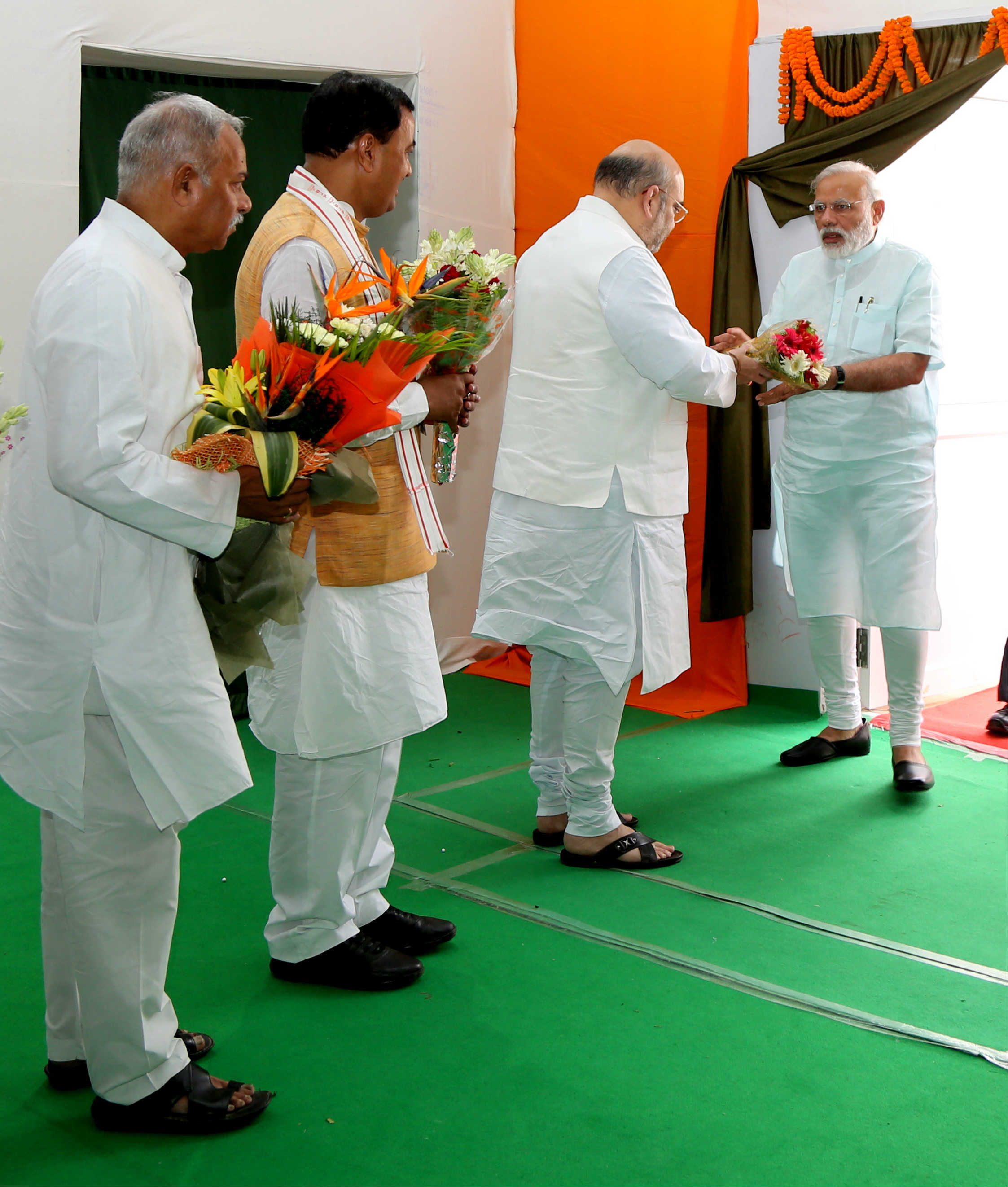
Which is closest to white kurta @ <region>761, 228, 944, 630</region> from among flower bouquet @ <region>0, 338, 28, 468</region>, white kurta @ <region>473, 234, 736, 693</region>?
white kurta @ <region>473, 234, 736, 693</region>

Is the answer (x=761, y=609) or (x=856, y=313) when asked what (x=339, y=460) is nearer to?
(x=856, y=313)

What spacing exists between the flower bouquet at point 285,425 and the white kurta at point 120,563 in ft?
0.25

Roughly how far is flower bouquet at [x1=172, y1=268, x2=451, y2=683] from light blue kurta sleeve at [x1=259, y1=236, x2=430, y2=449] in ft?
0.66

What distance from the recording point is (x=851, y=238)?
13.2 ft

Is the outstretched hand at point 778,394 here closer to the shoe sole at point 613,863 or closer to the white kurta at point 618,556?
the white kurta at point 618,556

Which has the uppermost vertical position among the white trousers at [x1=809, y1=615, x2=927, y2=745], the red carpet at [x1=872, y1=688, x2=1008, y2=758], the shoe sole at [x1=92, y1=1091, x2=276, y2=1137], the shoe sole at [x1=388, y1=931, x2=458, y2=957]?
A: the white trousers at [x1=809, y1=615, x2=927, y2=745]

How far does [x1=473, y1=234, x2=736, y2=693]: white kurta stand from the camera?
3.11m

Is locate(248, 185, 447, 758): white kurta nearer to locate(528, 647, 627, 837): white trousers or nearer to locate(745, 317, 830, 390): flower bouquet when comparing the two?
locate(528, 647, 627, 837): white trousers

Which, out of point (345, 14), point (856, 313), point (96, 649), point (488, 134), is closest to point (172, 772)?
point (96, 649)

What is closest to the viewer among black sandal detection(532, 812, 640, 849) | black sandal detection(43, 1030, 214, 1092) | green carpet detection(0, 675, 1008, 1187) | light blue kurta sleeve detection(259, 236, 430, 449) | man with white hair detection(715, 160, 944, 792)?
green carpet detection(0, 675, 1008, 1187)

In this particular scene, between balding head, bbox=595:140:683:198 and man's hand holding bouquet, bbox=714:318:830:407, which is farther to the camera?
man's hand holding bouquet, bbox=714:318:830:407

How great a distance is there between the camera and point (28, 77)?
4.05 meters

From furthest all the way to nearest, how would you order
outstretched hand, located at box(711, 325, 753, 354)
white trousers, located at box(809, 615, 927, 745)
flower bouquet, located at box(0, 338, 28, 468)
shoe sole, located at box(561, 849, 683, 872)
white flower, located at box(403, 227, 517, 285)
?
white trousers, located at box(809, 615, 927, 745) < outstretched hand, located at box(711, 325, 753, 354) < shoe sole, located at box(561, 849, 683, 872) < white flower, located at box(403, 227, 517, 285) < flower bouquet, located at box(0, 338, 28, 468)

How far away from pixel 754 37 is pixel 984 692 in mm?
2749
